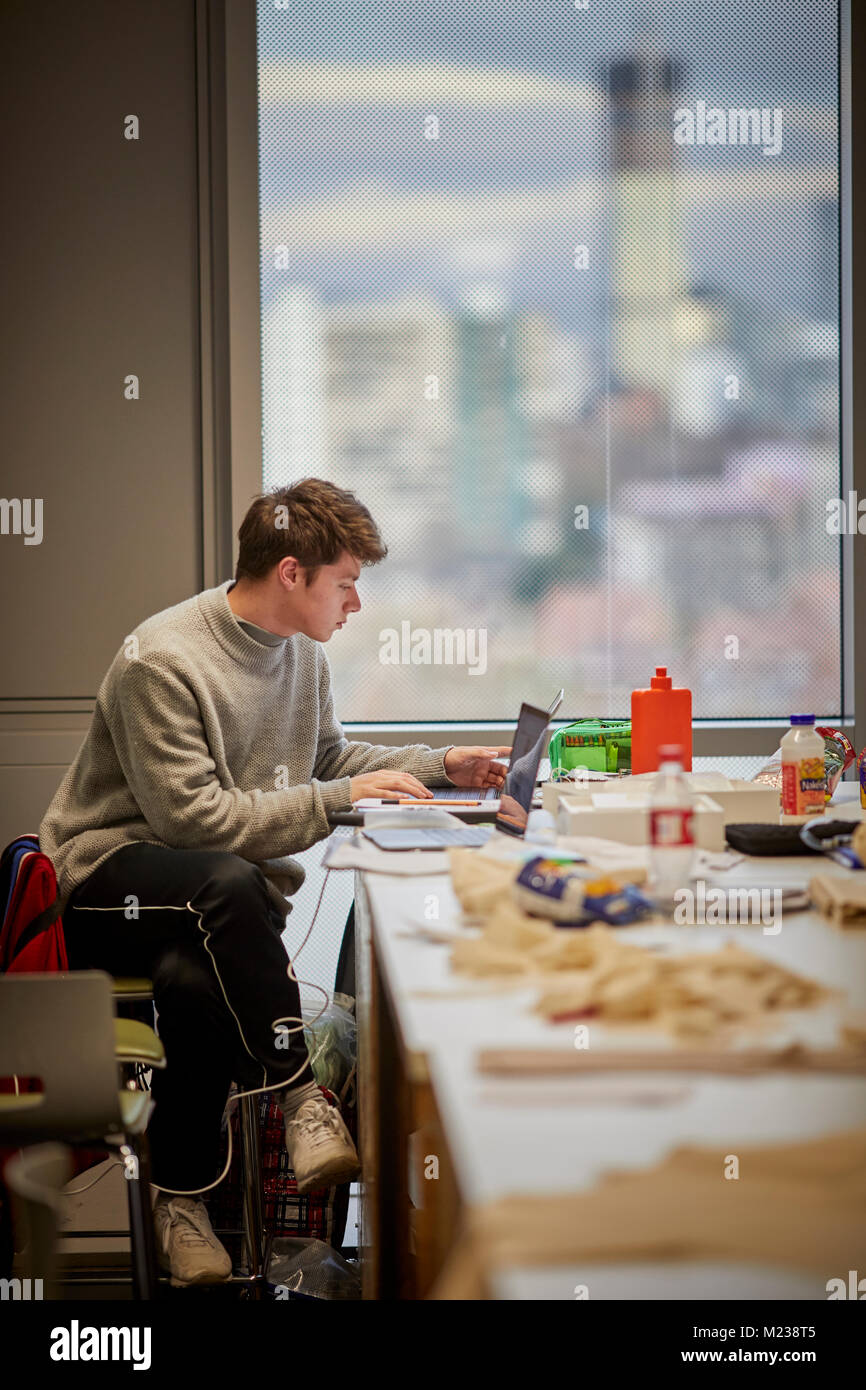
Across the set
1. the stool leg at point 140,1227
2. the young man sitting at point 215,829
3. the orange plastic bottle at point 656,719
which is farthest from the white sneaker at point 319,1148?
the orange plastic bottle at point 656,719

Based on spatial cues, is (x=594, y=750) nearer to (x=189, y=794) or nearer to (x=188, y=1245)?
(x=189, y=794)

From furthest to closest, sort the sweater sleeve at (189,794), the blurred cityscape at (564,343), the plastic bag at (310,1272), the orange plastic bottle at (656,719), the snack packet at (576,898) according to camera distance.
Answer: the blurred cityscape at (564,343)
the orange plastic bottle at (656,719)
the sweater sleeve at (189,794)
the plastic bag at (310,1272)
the snack packet at (576,898)

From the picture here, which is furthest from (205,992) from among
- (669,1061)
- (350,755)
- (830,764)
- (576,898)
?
(669,1061)

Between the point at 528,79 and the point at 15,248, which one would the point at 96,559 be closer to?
the point at 15,248

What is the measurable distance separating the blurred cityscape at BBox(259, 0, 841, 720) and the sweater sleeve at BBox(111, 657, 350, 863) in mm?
1120

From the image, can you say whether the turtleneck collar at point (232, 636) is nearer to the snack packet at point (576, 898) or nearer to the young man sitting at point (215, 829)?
the young man sitting at point (215, 829)

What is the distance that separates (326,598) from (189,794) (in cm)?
49

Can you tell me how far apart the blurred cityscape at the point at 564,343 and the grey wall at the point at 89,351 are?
26cm

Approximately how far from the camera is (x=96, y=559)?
3.19 meters

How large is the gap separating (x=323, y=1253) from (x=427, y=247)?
7.83 ft

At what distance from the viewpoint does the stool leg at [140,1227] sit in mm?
1610

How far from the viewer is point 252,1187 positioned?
2.16 m
